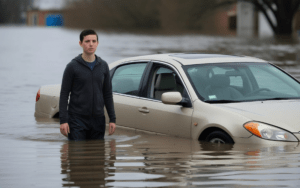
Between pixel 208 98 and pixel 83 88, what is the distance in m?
1.50

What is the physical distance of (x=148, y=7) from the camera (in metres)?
118

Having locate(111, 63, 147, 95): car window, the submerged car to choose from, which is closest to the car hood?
the submerged car

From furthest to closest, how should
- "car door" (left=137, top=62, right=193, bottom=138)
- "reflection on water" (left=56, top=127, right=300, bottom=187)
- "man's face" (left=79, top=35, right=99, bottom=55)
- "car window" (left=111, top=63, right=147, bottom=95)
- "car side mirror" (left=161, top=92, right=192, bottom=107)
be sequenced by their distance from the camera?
"car window" (left=111, top=63, right=147, bottom=95) → "car door" (left=137, top=62, right=193, bottom=138) → "car side mirror" (left=161, top=92, right=192, bottom=107) → "man's face" (left=79, top=35, right=99, bottom=55) → "reflection on water" (left=56, top=127, right=300, bottom=187)

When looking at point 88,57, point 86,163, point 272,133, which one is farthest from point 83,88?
point 272,133

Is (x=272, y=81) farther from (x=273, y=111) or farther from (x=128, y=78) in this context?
(x=128, y=78)

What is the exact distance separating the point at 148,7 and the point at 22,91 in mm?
103478

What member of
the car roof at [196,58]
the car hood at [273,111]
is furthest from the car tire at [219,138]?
the car roof at [196,58]

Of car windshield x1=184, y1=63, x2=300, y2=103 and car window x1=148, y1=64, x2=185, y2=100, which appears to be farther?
Result: car window x1=148, y1=64, x2=185, y2=100

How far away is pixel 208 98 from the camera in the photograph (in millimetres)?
7594

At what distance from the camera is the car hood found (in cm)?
698

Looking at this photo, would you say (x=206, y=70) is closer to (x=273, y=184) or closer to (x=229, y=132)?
(x=229, y=132)

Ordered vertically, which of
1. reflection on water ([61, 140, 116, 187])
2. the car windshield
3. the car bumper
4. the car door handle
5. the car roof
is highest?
the car roof

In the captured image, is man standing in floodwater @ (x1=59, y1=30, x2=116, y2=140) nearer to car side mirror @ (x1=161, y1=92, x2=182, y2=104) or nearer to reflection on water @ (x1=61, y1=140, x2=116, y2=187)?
reflection on water @ (x1=61, y1=140, x2=116, y2=187)

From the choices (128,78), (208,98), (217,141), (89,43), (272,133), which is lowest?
(217,141)
